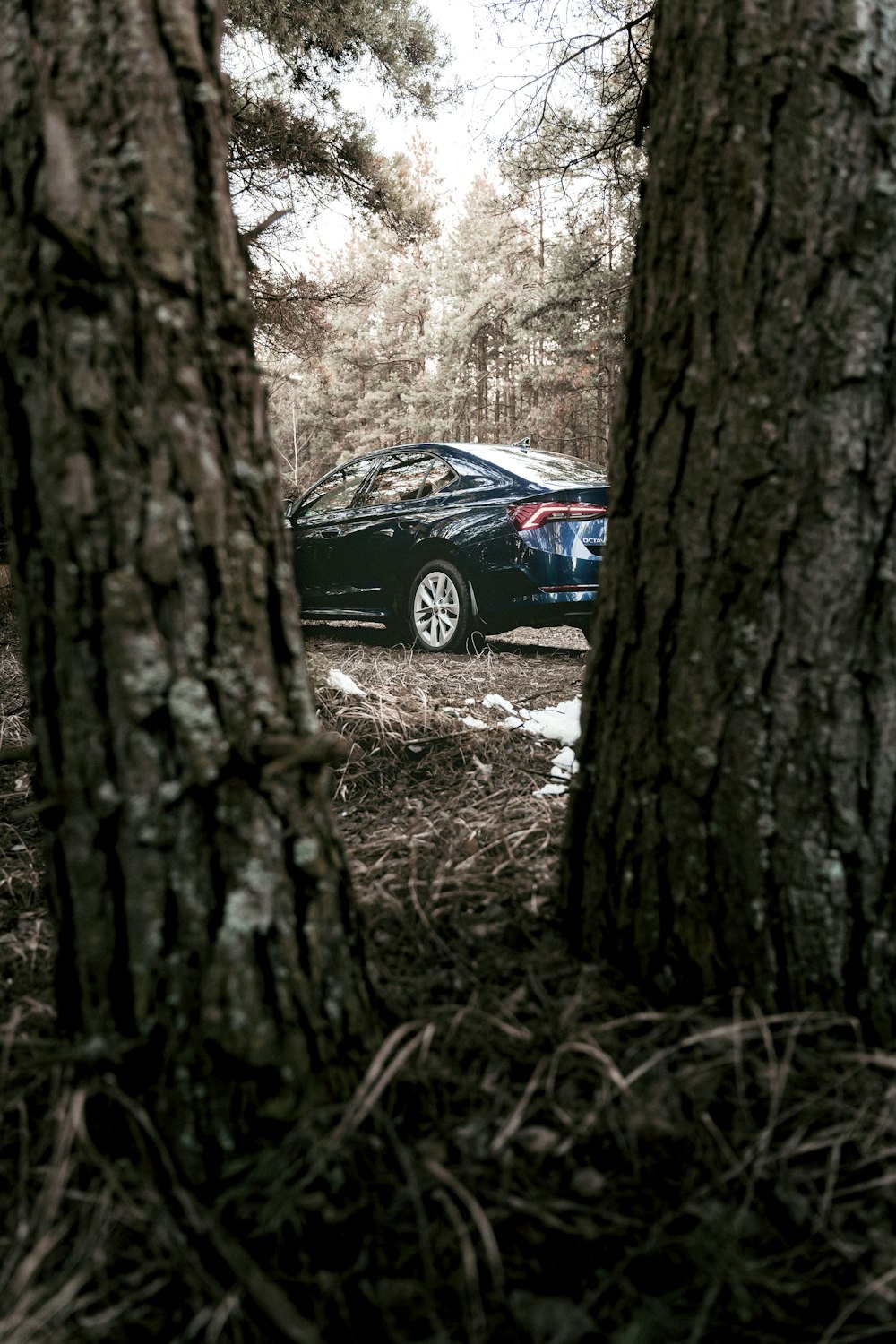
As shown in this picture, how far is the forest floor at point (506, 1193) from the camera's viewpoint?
95 centimetres

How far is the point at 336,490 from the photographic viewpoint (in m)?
7.40

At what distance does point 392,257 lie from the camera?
32906 mm

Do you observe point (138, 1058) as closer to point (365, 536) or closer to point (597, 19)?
point (597, 19)

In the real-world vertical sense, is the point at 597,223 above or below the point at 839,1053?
above

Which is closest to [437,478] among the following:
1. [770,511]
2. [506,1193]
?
[770,511]

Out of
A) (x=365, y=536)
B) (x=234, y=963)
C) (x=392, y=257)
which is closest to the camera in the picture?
(x=234, y=963)

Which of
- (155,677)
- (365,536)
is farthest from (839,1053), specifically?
(365,536)

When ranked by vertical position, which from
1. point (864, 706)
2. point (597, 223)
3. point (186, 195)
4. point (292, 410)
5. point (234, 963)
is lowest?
point (234, 963)

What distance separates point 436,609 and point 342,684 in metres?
2.60

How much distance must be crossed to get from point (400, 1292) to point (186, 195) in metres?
A: 1.39

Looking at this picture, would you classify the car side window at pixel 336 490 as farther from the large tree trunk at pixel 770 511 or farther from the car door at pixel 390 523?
the large tree trunk at pixel 770 511

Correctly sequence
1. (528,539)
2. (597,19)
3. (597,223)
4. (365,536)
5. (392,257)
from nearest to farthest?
(597,19)
(528,539)
(365,536)
(597,223)
(392,257)

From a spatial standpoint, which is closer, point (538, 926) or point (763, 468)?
point (763, 468)

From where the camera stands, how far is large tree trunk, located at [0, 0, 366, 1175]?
40.7 inches
